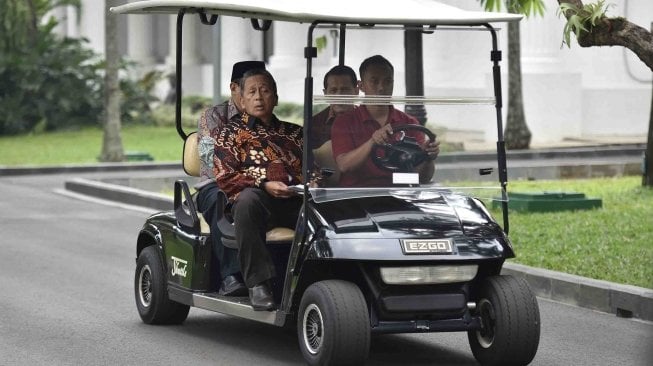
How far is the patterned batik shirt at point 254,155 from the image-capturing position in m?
8.30

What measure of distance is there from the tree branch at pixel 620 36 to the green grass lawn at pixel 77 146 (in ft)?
49.8

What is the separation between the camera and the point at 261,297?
7.94 meters

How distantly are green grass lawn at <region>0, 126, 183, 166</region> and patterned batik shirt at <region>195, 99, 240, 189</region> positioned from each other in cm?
1624

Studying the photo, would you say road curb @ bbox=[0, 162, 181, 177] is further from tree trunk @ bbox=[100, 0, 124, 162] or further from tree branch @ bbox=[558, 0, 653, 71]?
tree branch @ bbox=[558, 0, 653, 71]

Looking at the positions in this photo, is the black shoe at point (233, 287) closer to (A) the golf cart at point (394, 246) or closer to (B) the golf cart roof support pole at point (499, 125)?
(A) the golf cart at point (394, 246)

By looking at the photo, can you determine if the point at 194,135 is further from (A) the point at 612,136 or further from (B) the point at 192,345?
(A) the point at 612,136

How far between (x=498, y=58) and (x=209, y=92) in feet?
109

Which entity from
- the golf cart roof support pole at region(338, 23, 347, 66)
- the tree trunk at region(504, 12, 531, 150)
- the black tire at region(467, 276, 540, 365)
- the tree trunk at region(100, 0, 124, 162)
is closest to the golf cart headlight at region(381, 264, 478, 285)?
the black tire at region(467, 276, 540, 365)

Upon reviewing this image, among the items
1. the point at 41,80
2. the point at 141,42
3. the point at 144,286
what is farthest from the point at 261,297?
the point at 141,42

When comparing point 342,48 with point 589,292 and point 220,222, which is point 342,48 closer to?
point 220,222

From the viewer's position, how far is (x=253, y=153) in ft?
27.4

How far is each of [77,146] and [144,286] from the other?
20.3 m

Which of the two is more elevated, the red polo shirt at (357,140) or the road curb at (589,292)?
the red polo shirt at (357,140)

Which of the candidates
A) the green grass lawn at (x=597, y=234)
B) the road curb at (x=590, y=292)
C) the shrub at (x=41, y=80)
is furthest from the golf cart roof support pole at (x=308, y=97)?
the shrub at (x=41, y=80)
